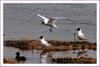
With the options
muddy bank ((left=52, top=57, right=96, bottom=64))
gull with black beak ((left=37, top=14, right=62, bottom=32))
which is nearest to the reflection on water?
muddy bank ((left=52, top=57, right=96, bottom=64))

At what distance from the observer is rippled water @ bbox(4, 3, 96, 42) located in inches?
133

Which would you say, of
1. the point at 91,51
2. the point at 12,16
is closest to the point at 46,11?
the point at 12,16

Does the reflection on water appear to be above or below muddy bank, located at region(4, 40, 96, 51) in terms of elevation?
below

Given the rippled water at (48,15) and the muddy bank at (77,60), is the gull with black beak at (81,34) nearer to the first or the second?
the rippled water at (48,15)

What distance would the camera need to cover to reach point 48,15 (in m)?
3.40

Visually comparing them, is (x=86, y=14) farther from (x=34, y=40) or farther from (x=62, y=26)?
(x=34, y=40)

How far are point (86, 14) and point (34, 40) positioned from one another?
0.48 metres

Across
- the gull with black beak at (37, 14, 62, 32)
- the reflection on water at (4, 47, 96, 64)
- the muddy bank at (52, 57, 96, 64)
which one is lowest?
the muddy bank at (52, 57, 96, 64)

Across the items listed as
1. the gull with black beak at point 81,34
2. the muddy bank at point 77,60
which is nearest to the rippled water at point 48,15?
the gull with black beak at point 81,34

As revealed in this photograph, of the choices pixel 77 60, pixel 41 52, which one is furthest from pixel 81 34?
pixel 41 52

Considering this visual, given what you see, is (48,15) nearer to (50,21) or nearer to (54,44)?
(50,21)

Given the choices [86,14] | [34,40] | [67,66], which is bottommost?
[67,66]

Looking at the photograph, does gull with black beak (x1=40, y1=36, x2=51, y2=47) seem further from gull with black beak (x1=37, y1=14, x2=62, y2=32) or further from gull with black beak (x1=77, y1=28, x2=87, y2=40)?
gull with black beak (x1=77, y1=28, x2=87, y2=40)

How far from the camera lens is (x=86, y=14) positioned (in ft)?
11.1
